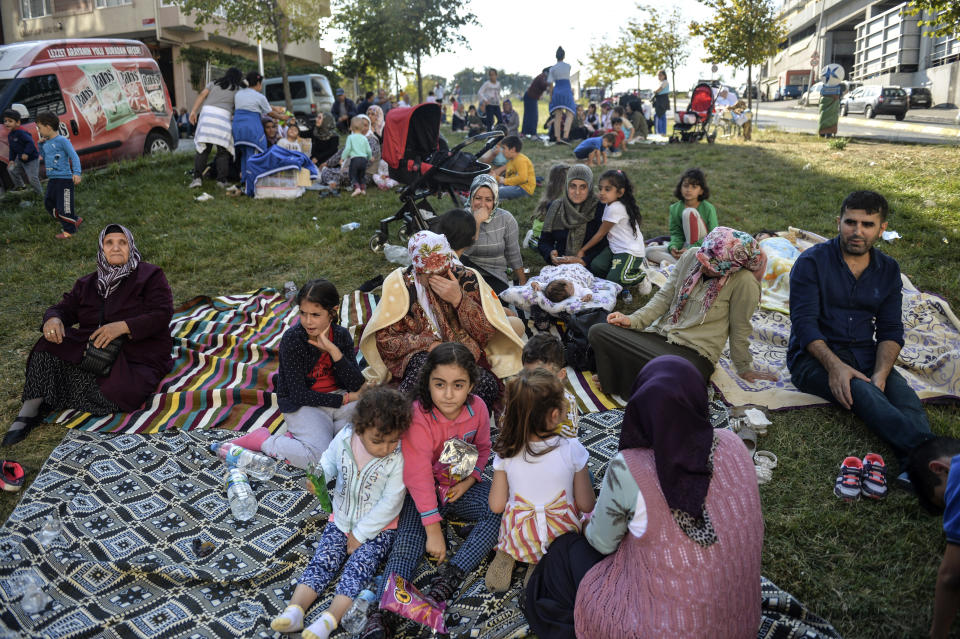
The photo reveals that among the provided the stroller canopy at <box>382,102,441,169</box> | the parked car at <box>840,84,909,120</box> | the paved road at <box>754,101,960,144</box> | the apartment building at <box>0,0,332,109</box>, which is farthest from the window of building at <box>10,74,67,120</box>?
the parked car at <box>840,84,909,120</box>

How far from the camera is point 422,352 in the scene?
13.8 feet

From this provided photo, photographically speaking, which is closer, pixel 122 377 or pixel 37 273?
pixel 122 377

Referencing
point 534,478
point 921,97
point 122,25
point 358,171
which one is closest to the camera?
point 534,478

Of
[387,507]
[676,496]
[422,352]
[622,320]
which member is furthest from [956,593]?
[422,352]

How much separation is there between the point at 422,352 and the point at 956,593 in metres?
2.96

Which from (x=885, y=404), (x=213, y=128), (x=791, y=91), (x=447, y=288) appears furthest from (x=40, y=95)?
(x=791, y=91)

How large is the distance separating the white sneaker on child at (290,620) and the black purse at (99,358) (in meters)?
2.70

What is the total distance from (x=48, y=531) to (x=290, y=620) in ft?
5.31

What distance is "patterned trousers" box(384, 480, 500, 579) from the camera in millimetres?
2965

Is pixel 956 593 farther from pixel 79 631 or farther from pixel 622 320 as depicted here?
pixel 79 631

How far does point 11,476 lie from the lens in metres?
3.81

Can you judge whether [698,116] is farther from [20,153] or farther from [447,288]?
[20,153]

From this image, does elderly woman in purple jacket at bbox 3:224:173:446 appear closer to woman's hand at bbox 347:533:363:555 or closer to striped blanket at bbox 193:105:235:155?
woman's hand at bbox 347:533:363:555

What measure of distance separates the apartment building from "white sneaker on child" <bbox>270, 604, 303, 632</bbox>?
88.6ft
